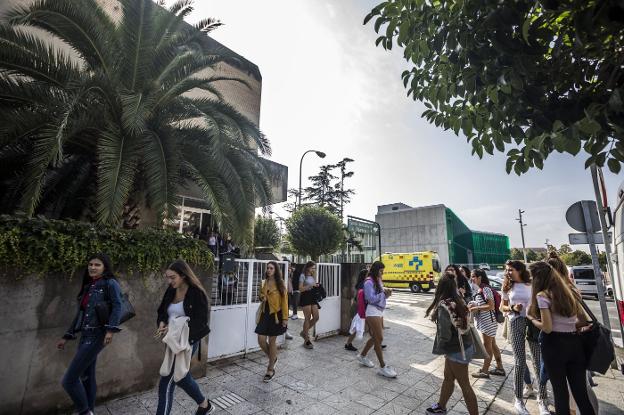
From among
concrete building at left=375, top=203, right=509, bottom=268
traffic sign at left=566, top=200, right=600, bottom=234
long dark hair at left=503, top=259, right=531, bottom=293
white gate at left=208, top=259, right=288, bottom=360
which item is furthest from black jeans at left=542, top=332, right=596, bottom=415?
concrete building at left=375, top=203, right=509, bottom=268

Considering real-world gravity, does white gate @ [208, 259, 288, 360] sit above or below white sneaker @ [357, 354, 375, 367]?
above

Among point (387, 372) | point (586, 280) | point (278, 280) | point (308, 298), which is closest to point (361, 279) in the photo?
point (308, 298)

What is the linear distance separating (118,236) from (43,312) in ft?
3.61

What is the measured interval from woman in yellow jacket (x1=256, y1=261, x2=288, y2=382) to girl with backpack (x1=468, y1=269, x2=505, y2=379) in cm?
299

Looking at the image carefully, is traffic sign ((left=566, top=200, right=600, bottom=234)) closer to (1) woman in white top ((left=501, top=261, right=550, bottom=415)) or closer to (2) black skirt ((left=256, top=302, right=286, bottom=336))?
(1) woman in white top ((left=501, top=261, right=550, bottom=415))

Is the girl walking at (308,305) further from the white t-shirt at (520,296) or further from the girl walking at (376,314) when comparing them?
the white t-shirt at (520,296)

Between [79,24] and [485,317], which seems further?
[79,24]

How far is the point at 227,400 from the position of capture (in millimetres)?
3867

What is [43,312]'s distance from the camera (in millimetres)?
3375

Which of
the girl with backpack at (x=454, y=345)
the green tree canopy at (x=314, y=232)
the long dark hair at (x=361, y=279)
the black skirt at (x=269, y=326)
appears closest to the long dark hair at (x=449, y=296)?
the girl with backpack at (x=454, y=345)

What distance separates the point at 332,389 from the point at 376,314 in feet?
4.49

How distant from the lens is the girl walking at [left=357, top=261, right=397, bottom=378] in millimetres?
4836

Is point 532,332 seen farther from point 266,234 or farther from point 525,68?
point 266,234

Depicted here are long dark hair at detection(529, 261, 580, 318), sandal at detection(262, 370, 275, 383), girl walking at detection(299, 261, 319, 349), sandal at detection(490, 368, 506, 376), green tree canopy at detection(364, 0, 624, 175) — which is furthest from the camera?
girl walking at detection(299, 261, 319, 349)
